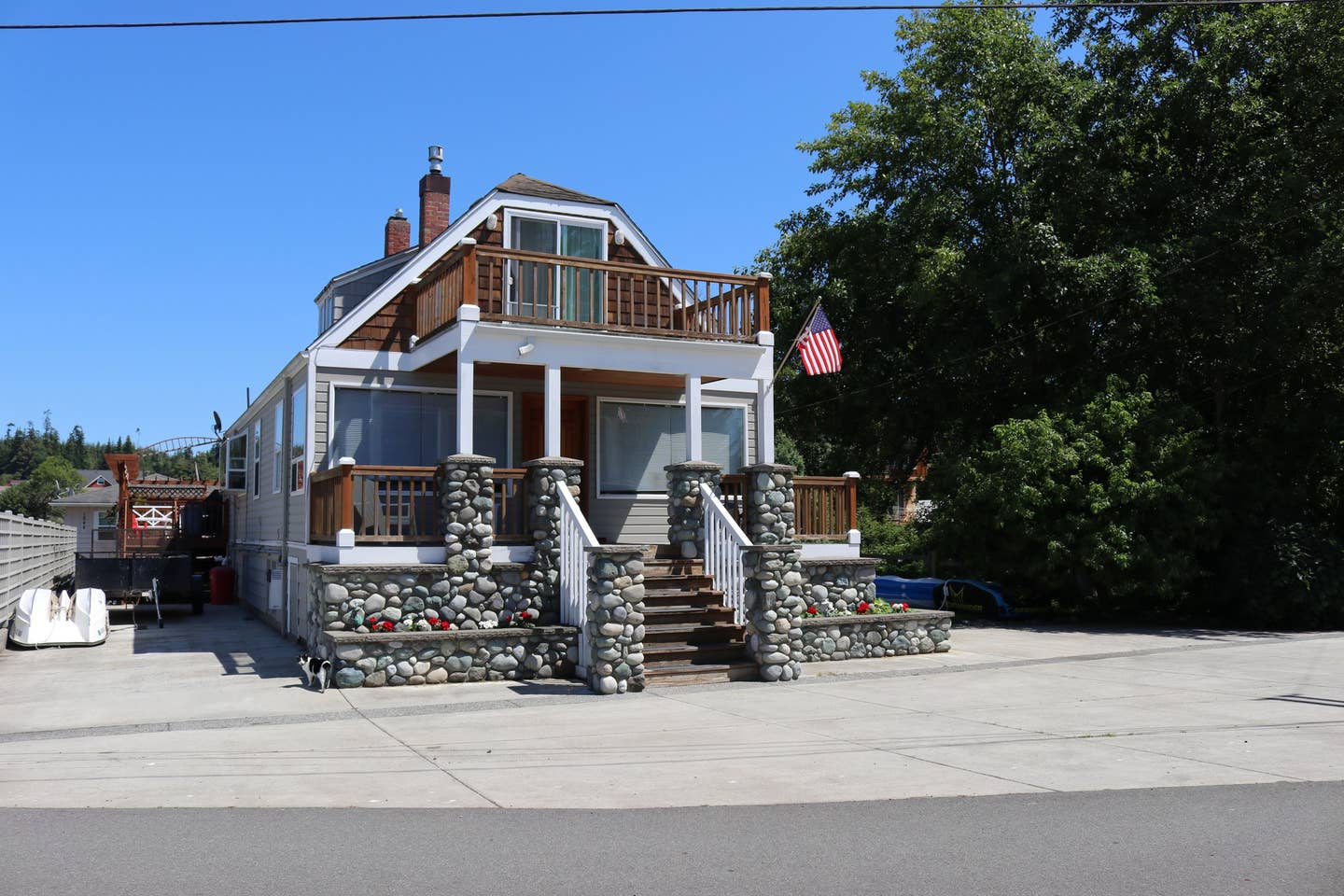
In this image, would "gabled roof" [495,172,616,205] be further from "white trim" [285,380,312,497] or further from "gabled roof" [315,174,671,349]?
"white trim" [285,380,312,497]

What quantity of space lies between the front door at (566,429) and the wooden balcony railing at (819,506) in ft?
7.51

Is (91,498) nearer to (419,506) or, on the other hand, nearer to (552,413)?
(419,506)

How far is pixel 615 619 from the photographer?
456 inches

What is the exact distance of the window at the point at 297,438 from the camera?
15470 millimetres

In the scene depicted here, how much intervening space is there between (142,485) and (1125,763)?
23.0 metres

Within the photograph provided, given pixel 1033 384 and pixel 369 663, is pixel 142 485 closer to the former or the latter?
pixel 369 663

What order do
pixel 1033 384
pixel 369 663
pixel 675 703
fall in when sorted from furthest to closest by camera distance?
1. pixel 1033 384
2. pixel 369 663
3. pixel 675 703

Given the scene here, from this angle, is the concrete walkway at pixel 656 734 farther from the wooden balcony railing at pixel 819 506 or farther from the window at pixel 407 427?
the window at pixel 407 427

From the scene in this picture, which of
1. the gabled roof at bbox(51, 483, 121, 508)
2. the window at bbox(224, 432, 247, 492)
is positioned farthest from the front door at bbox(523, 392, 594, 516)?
the gabled roof at bbox(51, 483, 121, 508)

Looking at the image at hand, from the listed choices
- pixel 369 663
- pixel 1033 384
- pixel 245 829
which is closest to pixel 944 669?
pixel 369 663

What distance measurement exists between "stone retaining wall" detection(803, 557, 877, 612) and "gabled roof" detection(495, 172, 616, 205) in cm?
623

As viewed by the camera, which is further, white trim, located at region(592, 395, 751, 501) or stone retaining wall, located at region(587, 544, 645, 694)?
white trim, located at region(592, 395, 751, 501)

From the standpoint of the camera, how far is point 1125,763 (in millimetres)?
7613

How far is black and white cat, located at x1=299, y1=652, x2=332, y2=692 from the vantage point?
1138cm
